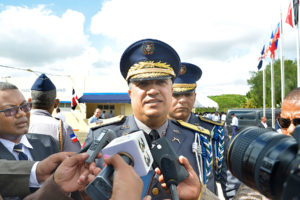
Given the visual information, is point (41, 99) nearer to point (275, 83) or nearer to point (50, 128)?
point (50, 128)

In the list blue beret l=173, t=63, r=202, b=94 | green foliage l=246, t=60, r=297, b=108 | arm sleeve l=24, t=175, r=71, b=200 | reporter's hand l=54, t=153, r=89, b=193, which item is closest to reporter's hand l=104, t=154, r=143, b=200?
reporter's hand l=54, t=153, r=89, b=193

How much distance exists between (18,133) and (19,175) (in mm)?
481

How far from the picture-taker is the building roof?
1914 centimetres

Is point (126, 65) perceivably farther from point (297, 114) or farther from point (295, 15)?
point (295, 15)

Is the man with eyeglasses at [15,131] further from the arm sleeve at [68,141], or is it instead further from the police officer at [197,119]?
the police officer at [197,119]

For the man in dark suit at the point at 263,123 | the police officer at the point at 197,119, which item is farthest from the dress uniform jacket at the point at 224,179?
the man in dark suit at the point at 263,123

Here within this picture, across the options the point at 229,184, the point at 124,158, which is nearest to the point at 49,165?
the point at 124,158

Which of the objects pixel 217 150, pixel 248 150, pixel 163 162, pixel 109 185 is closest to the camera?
pixel 109 185

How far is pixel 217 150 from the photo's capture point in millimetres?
2865

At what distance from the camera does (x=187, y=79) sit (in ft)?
13.1

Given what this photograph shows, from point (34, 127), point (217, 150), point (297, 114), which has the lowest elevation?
point (217, 150)

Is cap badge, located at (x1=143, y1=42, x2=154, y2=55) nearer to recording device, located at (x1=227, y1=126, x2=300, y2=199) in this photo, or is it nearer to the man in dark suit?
recording device, located at (x1=227, y1=126, x2=300, y2=199)

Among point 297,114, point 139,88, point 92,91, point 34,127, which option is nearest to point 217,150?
point 297,114

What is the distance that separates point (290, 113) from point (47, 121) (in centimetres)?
281
